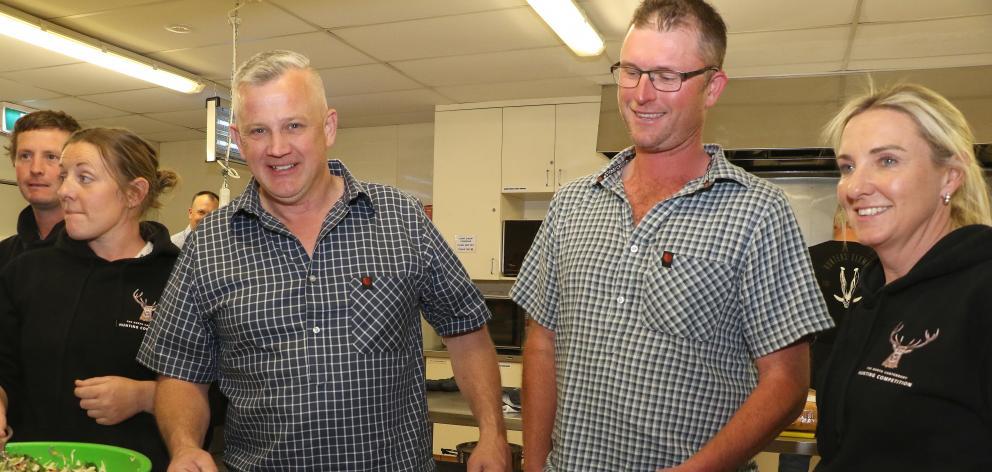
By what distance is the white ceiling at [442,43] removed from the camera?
4.14 metres

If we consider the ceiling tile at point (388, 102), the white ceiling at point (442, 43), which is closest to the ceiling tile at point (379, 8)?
the white ceiling at point (442, 43)

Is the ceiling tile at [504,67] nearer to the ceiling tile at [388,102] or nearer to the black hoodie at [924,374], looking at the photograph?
the ceiling tile at [388,102]

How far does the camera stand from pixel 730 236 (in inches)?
58.1

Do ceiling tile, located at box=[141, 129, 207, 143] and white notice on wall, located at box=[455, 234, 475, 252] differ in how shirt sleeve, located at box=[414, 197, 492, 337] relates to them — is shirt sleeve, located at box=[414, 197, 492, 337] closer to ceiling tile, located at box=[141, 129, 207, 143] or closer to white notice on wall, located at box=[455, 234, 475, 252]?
white notice on wall, located at box=[455, 234, 475, 252]

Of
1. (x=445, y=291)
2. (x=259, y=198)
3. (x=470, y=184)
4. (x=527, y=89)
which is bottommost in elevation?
(x=445, y=291)

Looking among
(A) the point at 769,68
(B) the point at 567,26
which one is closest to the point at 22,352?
(B) the point at 567,26

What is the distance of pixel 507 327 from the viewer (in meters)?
6.12

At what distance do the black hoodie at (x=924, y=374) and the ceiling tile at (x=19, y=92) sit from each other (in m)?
5.96

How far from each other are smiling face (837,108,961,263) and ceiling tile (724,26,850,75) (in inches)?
126

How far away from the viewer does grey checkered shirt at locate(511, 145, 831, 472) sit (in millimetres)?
1464

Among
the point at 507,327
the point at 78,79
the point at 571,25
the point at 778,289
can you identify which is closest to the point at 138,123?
the point at 78,79

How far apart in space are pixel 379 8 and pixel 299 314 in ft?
9.25

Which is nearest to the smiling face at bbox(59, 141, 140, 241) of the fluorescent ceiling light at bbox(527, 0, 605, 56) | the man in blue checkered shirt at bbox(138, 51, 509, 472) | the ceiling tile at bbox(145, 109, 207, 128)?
the man in blue checkered shirt at bbox(138, 51, 509, 472)

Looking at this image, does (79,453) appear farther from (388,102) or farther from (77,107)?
(77,107)
